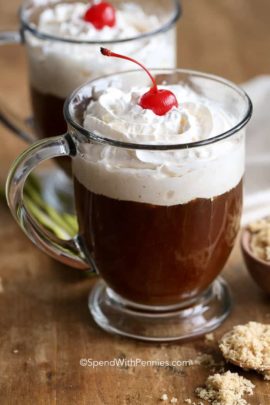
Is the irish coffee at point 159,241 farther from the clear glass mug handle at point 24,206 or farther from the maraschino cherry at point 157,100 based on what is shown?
the maraschino cherry at point 157,100

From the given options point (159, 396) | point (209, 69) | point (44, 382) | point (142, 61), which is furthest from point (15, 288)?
point (209, 69)

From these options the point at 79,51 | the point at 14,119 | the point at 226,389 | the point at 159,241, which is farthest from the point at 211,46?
the point at 226,389

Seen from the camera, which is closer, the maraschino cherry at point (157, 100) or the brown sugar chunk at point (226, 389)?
the brown sugar chunk at point (226, 389)

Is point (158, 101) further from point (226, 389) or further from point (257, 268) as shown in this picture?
point (226, 389)

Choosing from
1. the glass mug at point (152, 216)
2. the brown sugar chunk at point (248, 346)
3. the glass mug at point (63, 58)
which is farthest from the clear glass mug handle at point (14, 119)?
the brown sugar chunk at point (248, 346)

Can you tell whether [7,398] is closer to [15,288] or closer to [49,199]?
[15,288]

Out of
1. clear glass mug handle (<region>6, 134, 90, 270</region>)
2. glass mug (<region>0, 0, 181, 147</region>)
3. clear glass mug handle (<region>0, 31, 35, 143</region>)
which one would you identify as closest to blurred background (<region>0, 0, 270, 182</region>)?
clear glass mug handle (<region>0, 31, 35, 143</region>)

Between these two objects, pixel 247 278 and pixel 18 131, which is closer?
pixel 247 278
